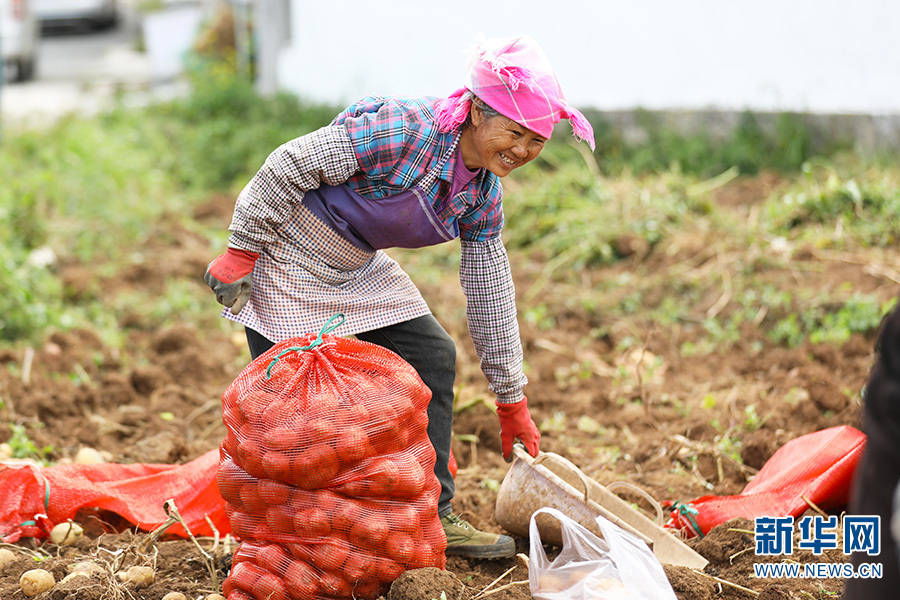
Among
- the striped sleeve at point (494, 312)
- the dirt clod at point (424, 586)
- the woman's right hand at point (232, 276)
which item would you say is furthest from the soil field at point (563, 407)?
the woman's right hand at point (232, 276)

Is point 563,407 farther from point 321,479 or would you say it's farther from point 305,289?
point 321,479

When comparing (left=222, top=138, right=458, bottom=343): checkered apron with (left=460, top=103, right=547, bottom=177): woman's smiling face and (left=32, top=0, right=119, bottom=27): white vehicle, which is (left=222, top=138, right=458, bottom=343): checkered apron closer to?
(left=460, top=103, right=547, bottom=177): woman's smiling face

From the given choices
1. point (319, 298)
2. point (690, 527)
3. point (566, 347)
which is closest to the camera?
point (319, 298)

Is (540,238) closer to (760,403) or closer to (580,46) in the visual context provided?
(580,46)

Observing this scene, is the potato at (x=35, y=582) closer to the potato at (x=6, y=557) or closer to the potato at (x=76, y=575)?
the potato at (x=76, y=575)

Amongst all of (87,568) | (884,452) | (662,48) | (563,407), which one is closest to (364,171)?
(87,568)

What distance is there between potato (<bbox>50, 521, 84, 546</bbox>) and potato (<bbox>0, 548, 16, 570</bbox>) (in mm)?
161

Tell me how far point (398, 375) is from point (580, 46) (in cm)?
651

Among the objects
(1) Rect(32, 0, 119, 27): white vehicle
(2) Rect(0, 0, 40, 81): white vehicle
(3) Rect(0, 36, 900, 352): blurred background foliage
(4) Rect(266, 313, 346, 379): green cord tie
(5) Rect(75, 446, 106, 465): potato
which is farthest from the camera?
(1) Rect(32, 0, 119, 27): white vehicle

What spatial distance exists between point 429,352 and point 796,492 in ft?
4.06

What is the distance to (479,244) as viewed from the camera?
2.97 meters

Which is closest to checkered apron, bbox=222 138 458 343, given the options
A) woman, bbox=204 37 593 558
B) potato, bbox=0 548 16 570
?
woman, bbox=204 37 593 558

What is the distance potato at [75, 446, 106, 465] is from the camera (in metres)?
3.71

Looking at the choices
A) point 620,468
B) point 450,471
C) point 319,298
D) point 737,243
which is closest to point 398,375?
point 319,298
